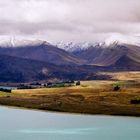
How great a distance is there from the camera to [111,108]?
455 feet

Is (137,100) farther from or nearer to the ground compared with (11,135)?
farther from the ground

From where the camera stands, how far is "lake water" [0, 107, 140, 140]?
85375 millimetres

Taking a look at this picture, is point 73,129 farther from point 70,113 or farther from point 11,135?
point 70,113

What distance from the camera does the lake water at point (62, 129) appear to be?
280 ft

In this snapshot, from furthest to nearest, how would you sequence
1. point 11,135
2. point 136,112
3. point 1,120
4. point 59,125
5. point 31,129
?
point 136,112
point 1,120
point 59,125
point 31,129
point 11,135

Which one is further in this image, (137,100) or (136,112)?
(137,100)

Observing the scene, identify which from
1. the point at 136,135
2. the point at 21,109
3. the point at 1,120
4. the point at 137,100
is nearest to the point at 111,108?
the point at 137,100

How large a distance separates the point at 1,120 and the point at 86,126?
2215cm

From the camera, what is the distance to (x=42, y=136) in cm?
8638

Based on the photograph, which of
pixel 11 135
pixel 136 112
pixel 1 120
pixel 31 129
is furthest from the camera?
pixel 136 112

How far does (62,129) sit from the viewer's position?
3814 inches

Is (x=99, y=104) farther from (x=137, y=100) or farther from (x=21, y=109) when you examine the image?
(x=21, y=109)

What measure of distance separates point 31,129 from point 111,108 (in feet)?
152

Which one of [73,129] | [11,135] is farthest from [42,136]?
[73,129]
